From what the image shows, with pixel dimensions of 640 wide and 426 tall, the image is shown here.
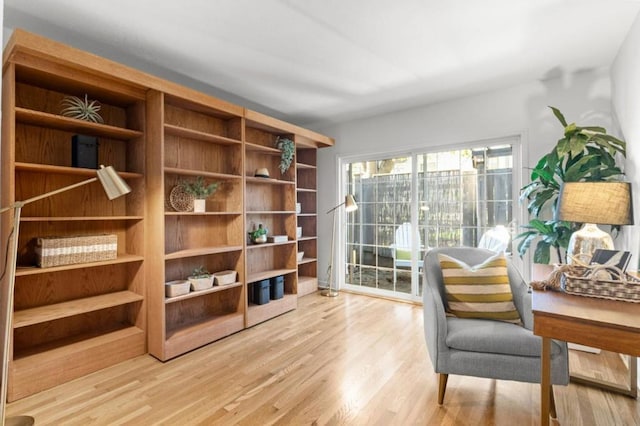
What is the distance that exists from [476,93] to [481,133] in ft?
1.46

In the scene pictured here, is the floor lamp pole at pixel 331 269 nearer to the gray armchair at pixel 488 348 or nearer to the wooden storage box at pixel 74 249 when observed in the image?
the gray armchair at pixel 488 348

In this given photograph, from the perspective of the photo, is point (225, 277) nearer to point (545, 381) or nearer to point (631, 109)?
point (545, 381)

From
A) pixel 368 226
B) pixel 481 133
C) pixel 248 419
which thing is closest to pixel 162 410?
pixel 248 419

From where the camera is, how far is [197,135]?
2.99m

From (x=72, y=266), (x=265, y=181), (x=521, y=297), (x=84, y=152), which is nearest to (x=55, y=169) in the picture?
(x=84, y=152)

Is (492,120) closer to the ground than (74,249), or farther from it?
farther from it

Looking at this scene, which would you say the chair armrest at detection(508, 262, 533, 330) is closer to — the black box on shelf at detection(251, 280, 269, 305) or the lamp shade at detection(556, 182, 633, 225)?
the lamp shade at detection(556, 182, 633, 225)

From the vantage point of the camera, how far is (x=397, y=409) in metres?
1.94

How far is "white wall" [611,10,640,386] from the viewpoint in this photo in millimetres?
2154

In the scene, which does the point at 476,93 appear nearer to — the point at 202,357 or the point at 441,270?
the point at 441,270

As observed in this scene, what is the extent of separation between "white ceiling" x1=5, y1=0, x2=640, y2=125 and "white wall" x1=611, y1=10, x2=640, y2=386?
6.2 inches

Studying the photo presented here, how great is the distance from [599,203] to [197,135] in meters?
3.03

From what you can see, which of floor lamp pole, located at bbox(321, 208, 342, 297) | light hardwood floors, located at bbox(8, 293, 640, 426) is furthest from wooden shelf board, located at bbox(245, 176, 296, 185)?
light hardwood floors, located at bbox(8, 293, 640, 426)

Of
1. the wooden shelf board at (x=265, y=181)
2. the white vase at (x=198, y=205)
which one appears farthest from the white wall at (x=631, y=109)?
the white vase at (x=198, y=205)
